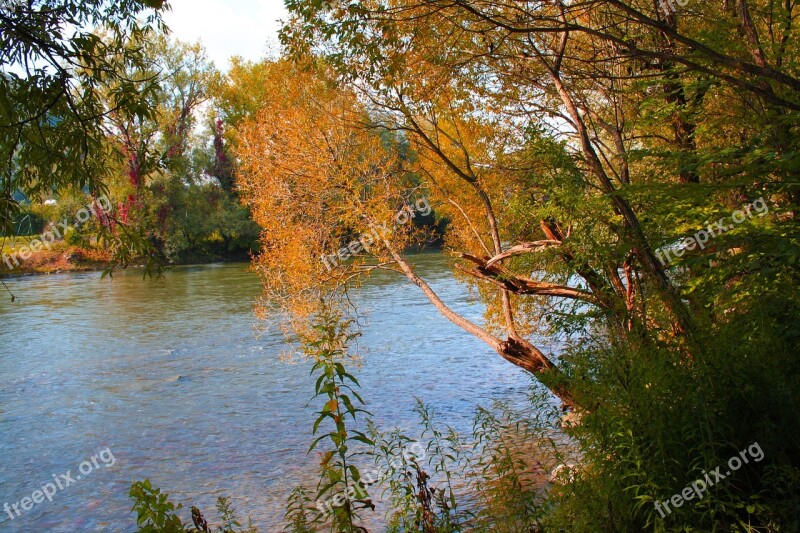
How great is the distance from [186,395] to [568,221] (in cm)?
806

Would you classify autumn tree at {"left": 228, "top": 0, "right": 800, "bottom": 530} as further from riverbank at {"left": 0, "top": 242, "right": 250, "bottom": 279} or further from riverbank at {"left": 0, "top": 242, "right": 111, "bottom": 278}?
riverbank at {"left": 0, "top": 242, "right": 111, "bottom": 278}

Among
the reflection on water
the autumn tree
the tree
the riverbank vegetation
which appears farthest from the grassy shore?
the tree

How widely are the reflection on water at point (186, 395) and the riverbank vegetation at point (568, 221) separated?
121cm

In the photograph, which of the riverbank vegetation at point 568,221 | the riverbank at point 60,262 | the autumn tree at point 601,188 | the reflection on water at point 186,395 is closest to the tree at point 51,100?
the riverbank vegetation at point 568,221

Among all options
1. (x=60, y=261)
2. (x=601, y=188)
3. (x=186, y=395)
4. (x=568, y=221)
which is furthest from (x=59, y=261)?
(x=601, y=188)

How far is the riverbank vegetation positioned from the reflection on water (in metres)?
1.21

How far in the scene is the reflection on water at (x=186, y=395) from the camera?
27.0 ft

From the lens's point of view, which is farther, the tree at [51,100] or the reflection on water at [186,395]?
the reflection on water at [186,395]

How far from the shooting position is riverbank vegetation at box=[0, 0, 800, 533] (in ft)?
12.5

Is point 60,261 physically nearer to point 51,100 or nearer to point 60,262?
point 60,262

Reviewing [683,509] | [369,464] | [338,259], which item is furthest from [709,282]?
[338,259]

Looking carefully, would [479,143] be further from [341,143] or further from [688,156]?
[688,156]

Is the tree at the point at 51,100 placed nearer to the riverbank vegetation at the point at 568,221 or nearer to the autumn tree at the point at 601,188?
the riverbank vegetation at the point at 568,221

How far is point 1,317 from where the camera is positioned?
21125 mm
